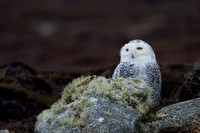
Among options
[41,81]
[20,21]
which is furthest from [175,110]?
[20,21]

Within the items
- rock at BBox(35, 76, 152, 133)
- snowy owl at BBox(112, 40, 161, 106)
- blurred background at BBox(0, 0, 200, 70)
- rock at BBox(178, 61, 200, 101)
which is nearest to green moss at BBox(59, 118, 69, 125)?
rock at BBox(35, 76, 152, 133)

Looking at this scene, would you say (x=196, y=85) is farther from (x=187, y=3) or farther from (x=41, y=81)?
(x=187, y=3)

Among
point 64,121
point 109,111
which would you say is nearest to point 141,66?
point 109,111

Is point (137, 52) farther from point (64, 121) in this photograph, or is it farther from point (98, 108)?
point (64, 121)

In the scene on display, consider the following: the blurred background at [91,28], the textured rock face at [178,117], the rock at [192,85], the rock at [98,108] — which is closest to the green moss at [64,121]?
the rock at [98,108]

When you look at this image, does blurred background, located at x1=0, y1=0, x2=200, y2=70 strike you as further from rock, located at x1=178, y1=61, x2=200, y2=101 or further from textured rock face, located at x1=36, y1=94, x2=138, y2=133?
textured rock face, located at x1=36, y1=94, x2=138, y2=133

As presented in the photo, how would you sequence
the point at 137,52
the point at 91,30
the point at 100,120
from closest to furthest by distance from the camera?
1. the point at 100,120
2. the point at 137,52
3. the point at 91,30
